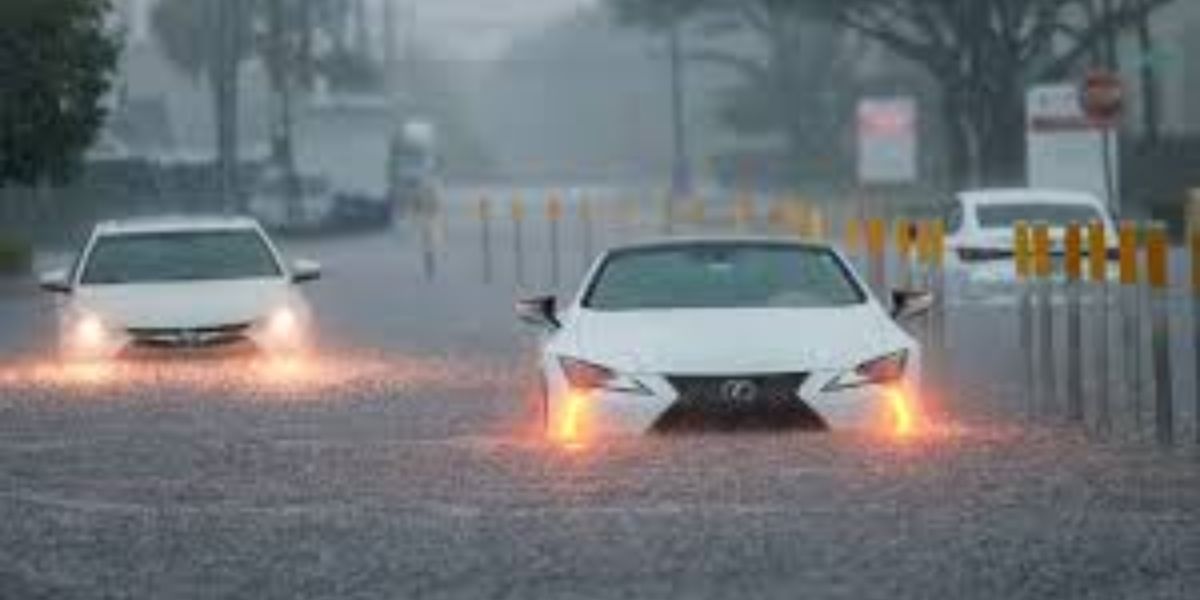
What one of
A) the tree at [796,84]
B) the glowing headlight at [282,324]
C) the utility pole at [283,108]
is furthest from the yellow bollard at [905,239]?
the tree at [796,84]

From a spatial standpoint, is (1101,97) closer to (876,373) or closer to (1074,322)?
(1074,322)

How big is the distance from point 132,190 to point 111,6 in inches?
475

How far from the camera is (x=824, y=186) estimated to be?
325 ft

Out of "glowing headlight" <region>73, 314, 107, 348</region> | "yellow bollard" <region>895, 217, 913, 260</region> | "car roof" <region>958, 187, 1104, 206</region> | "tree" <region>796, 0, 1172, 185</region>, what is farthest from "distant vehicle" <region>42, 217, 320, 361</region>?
"tree" <region>796, 0, 1172, 185</region>

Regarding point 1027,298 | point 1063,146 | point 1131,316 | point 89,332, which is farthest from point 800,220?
point 1131,316

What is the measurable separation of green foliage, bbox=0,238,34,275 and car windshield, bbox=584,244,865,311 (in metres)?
29.6

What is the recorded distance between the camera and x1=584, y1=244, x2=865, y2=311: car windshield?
18.7 m

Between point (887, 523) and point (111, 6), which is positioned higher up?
point (111, 6)

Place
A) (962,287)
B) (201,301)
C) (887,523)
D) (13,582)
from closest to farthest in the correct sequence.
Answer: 1. (13,582)
2. (887,523)
3. (201,301)
4. (962,287)

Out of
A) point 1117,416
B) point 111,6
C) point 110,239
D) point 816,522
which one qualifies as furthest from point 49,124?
point 816,522

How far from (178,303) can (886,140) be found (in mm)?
45143

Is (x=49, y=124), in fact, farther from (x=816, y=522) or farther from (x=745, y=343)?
(x=816, y=522)

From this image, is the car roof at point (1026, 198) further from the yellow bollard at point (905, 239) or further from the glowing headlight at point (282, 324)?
the glowing headlight at point (282, 324)

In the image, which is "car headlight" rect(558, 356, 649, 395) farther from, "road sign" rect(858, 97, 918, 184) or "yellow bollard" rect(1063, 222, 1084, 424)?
"road sign" rect(858, 97, 918, 184)
